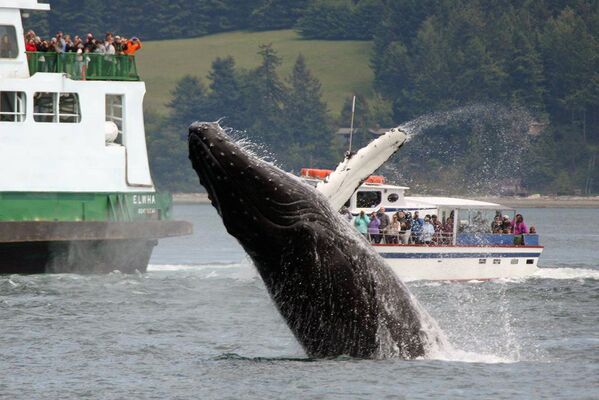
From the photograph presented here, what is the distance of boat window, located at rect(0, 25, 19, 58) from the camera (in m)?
37.0

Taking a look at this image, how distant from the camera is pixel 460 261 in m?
40.8

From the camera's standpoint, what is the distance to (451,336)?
81.4 feet

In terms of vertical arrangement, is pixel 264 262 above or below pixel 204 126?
below

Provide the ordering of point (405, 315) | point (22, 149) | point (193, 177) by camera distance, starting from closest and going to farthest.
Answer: point (405, 315), point (22, 149), point (193, 177)

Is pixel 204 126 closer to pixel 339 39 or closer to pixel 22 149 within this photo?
pixel 22 149

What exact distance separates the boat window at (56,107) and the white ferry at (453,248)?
679 centimetres

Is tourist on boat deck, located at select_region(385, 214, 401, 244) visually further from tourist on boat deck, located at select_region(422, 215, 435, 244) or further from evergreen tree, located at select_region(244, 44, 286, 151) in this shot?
evergreen tree, located at select_region(244, 44, 286, 151)

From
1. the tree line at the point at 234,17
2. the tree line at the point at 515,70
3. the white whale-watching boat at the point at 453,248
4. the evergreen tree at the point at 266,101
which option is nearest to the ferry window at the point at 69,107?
the white whale-watching boat at the point at 453,248

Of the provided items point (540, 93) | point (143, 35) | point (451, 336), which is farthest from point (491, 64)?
point (451, 336)

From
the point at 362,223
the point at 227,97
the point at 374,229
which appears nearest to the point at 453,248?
the point at 374,229

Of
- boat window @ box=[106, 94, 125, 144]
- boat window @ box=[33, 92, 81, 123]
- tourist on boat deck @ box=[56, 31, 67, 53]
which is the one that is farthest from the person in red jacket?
boat window @ box=[106, 94, 125, 144]

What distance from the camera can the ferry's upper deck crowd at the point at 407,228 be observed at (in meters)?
40.0

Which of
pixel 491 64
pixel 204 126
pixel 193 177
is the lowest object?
pixel 193 177

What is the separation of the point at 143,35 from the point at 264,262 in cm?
15945
